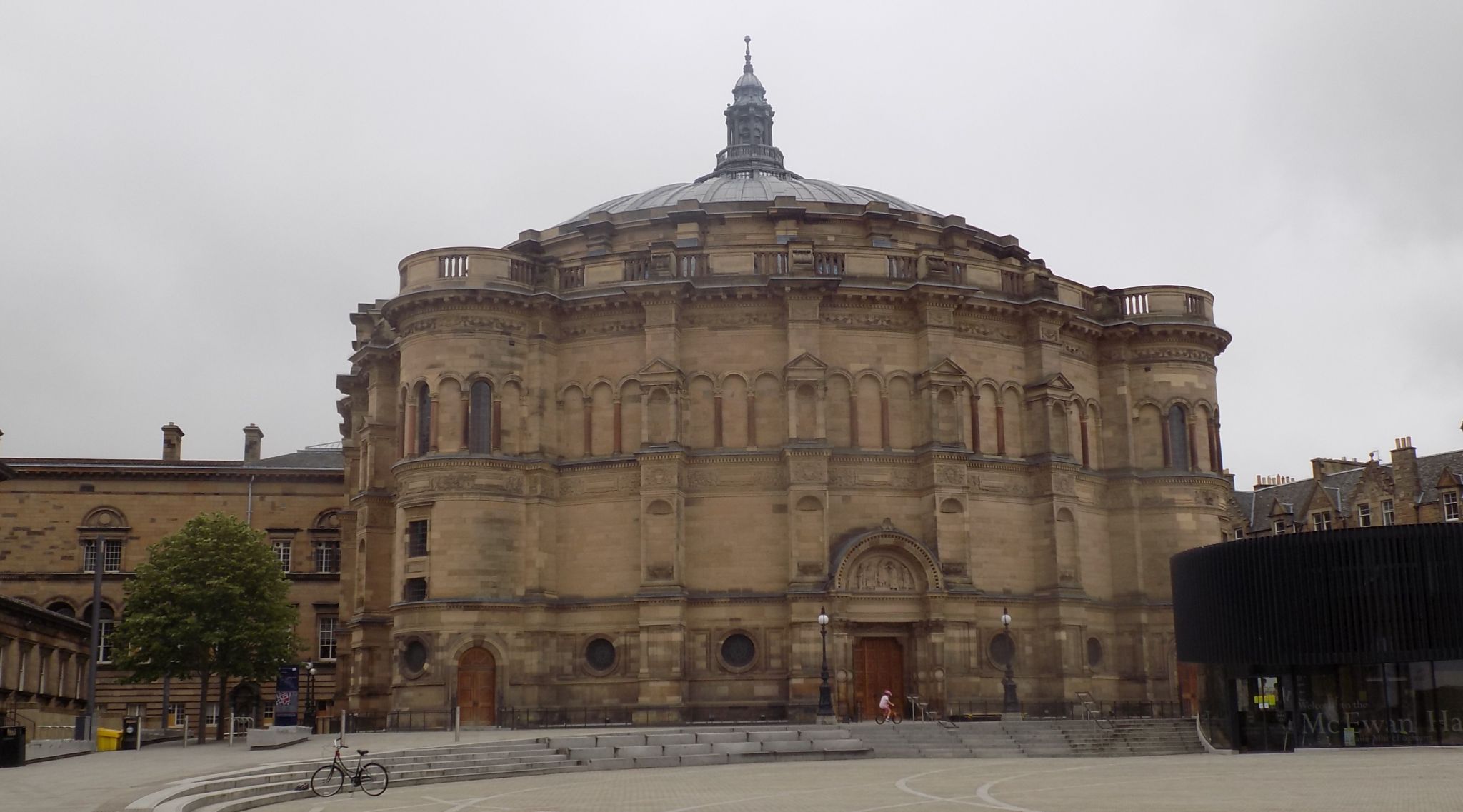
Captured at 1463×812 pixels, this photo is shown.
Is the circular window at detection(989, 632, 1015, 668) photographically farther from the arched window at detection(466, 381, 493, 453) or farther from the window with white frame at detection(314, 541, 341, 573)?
the window with white frame at detection(314, 541, 341, 573)

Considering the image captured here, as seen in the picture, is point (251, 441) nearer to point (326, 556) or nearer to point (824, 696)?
point (326, 556)

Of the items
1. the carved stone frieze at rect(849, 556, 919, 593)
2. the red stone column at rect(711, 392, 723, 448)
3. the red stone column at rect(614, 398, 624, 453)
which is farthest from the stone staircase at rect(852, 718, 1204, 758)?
the red stone column at rect(614, 398, 624, 453)

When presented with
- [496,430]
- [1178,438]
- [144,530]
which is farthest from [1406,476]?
[144,530]

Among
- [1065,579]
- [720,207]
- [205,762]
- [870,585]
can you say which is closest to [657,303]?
[720,207]

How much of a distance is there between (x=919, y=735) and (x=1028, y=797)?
1563cm

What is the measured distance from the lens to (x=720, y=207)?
5641 cm

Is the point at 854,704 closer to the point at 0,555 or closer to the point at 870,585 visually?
the point at 870,585

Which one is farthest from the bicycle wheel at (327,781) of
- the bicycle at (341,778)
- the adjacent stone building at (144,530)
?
the adjacent stone building at (144,530)

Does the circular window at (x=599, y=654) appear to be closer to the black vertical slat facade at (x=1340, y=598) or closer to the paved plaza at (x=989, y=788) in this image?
the paved plaza at (x=989, y=788)

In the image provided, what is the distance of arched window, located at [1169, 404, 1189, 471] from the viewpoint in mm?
57844

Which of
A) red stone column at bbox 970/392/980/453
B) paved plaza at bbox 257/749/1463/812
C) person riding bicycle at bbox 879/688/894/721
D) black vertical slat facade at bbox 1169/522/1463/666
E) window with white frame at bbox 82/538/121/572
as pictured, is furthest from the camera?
window with white frame at bbox 82/538/121/572

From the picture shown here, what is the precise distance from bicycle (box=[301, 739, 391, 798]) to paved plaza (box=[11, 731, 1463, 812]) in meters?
0.41

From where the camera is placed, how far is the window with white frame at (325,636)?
76812mm

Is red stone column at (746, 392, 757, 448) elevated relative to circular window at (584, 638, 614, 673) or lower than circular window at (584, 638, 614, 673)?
elevated
